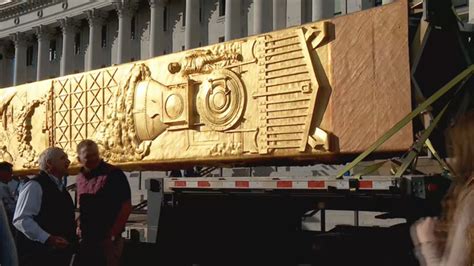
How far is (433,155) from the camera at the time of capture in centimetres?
745

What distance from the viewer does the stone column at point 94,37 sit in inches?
2120

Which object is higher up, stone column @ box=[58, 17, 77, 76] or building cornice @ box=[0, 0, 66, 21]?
building cornice @ box=[0, 0, 66, 21]

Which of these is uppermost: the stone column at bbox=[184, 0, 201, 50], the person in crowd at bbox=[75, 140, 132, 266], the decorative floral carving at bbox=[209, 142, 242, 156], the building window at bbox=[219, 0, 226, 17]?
the building window at bbox=[219, 0, 226, 17]

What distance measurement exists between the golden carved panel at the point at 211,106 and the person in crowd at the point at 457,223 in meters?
4.87

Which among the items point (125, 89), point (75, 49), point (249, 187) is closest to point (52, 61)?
point (75, 49)

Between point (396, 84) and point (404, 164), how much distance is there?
1.11 m

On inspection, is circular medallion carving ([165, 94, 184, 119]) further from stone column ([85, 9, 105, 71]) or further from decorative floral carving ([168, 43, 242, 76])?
stone column ([85, 9, 105, 71])

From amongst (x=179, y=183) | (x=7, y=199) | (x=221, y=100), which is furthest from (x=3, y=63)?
(x=179, y=183)

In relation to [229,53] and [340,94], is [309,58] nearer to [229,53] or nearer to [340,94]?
[340,94]

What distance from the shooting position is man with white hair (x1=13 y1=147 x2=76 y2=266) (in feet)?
17.9

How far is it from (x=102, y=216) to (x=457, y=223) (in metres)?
4.02

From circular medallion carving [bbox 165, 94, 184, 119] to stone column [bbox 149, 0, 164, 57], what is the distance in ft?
125

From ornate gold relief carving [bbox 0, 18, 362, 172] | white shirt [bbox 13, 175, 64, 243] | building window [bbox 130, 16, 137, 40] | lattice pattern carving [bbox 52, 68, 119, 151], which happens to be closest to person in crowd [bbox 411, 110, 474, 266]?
→ white shirt [bbox 13, 175, 64, 243]

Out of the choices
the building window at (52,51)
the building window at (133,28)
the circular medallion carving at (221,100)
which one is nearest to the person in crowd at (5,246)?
the circular medallion carving at (221,100)
